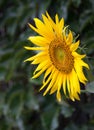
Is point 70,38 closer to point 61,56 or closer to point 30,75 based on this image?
point 61,56

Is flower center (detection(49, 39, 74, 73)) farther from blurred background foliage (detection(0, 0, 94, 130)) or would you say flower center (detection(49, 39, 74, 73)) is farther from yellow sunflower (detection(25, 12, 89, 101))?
blurred background foliage (detection(0, 0, 94, 130))

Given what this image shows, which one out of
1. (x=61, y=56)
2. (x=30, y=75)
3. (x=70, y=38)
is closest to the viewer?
(x=70, y=38)

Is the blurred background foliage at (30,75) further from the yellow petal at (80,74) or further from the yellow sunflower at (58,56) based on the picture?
the yellow petal at (80,74)

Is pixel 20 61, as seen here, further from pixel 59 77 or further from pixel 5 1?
pixel 59 77

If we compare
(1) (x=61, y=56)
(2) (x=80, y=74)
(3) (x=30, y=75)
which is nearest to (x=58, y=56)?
(1) (x=61, y=56)

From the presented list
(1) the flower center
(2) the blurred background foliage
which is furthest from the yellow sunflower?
(2) the blurred background foliage

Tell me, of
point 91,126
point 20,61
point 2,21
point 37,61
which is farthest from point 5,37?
point 37,61

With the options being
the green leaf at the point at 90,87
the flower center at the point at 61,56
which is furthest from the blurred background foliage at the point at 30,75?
the green leaf at the point at 90,87

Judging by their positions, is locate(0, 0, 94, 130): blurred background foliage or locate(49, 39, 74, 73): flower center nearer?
locate(49, 39, 74, 73): flower center
